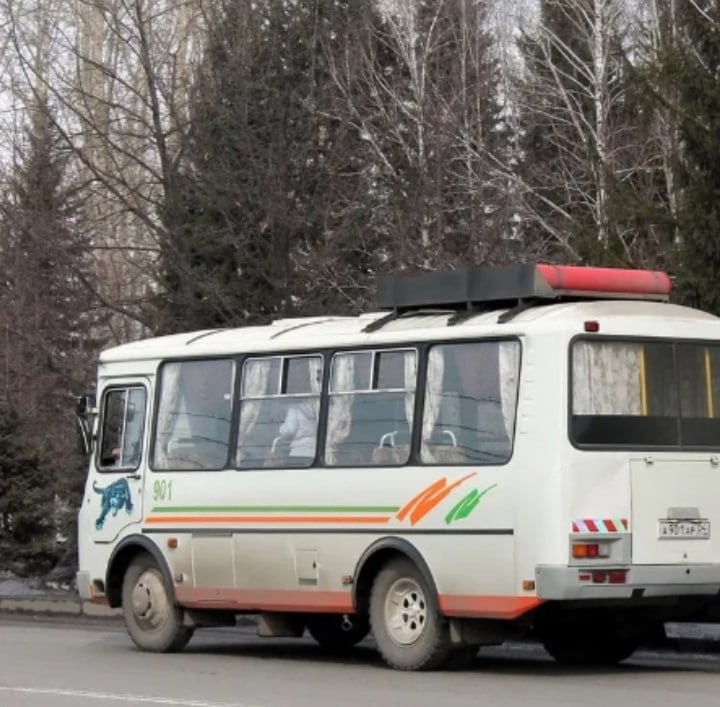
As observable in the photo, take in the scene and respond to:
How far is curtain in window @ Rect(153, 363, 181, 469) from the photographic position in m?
17.4

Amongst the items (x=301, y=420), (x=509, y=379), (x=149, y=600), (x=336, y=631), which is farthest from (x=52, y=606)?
(x=509, y=379)

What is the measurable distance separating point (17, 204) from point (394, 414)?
17.1 meters

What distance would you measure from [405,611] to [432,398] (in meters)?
1.62

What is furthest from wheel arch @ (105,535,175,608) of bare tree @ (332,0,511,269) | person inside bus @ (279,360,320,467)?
bare tree @ (332,0,511,269)

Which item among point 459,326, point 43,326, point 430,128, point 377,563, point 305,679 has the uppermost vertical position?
point 430,128

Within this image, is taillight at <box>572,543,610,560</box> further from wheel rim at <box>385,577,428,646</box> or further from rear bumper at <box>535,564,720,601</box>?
wheel rim at <box>385,577,428,646</box>

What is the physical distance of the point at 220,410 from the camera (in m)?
16.8

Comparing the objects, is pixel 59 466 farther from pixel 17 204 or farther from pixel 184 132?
pixel 17 204

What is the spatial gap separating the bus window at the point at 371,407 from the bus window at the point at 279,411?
0.25 m

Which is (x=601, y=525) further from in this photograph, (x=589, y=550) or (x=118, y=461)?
(x=118, y=461)

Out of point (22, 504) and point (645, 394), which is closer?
point (645, 394)

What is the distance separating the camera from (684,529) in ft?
46.1

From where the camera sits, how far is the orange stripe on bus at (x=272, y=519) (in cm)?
1503

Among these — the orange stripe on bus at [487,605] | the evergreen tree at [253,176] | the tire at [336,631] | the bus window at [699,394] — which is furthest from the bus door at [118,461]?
the evergreen tree at [253,176]
